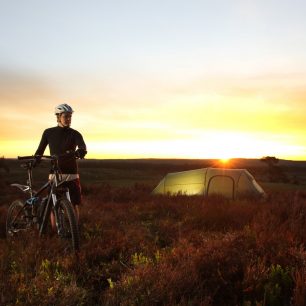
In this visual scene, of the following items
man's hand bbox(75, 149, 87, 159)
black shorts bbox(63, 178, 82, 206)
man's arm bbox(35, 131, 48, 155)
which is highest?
man's arm bbox(35, 131, 48, 155)

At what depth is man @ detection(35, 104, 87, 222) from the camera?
749cm

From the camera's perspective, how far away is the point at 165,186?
19.8 m

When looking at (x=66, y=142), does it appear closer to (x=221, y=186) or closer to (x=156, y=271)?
(x=156, y=271)

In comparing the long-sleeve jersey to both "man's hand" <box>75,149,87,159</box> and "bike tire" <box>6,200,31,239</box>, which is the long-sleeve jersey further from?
"bike tire" <box>6,200,31,239</box>

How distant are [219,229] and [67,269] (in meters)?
4.40

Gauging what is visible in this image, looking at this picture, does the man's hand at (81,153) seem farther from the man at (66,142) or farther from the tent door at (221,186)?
the tent door at (221,186)

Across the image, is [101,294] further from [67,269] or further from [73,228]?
[73,228]

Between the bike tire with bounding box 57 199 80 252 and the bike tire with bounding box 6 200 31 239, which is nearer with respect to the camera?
the bike tire with bounding box 57 199 80 252

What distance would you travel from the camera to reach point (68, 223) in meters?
6.88

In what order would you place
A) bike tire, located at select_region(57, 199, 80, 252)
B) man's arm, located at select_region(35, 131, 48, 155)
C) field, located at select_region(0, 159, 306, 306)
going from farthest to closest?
man's arm, located at select_region(35, 131, 48, 155)
bike tire, located at select_region(57, 199, 80, 252)
field, located at select_region(0, 159, 306, 306)

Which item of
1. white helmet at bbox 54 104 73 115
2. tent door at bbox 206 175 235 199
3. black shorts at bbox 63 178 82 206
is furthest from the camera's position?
tent door at bbox 206 175 235 199

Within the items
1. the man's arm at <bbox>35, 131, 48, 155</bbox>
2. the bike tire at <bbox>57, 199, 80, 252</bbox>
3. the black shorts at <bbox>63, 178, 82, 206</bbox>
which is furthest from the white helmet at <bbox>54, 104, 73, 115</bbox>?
the bike tire at <bbox>57, 199, 80, 252</bbox>

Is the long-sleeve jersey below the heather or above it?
above

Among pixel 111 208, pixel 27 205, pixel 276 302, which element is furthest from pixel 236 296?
pixel 111 208
